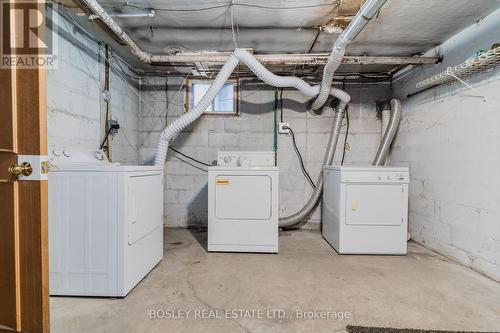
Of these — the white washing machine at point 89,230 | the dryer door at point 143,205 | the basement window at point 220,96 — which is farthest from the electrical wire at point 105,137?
the basement window at point 220,96

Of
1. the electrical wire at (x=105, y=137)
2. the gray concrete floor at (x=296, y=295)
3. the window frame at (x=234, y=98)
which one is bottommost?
the gray concrete floor at (x=296, y=295)

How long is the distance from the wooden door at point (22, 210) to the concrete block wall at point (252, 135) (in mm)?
2437

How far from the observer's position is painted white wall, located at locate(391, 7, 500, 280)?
204 centimetres

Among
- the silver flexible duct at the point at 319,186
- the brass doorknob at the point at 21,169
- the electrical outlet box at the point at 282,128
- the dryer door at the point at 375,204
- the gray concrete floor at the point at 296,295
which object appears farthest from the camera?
the electrical outlet box at the point at 282,128

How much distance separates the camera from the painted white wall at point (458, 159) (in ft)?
6.70

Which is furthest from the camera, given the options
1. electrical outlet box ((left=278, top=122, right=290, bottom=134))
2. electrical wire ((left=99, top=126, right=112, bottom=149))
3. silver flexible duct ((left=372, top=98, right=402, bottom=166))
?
electrical outlet box ((left=278, top=122, right=290, bottom=134))

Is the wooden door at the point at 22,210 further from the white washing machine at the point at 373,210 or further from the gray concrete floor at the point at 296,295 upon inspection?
the white washing machine at the point at 373,210

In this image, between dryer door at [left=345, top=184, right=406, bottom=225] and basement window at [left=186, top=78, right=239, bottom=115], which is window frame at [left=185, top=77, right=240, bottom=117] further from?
dryer door at [left=345, top=184, right=406, bottom=225]

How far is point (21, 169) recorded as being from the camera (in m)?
1.07

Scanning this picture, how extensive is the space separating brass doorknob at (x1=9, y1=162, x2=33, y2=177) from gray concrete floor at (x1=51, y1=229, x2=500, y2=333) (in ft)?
3.03

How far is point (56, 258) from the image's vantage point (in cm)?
167

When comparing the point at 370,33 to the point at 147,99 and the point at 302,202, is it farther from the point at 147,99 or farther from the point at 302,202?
the point at 147,99

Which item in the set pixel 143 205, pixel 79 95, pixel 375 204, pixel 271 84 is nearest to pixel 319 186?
pixel 375 204

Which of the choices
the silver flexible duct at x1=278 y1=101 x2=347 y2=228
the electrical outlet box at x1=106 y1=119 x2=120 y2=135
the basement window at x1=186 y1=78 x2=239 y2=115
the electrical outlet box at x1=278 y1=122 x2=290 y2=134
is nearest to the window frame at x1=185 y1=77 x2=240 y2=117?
the basement window at x1=186 y1=78 x2=239 y2=115
